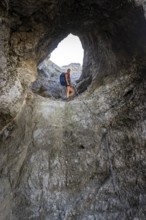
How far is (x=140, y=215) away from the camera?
4.59 meters

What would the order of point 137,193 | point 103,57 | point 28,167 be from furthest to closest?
point 103,57, point 28,167, point 137,193

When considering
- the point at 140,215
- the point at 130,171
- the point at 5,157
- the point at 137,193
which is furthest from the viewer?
the point at 5,157

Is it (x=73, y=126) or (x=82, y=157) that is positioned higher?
(x=73, y=126)

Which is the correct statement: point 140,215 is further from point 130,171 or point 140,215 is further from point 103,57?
point 103,57

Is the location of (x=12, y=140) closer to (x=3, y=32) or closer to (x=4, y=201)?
(x=4, y=201)

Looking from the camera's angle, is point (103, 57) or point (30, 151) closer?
point (30, 151)

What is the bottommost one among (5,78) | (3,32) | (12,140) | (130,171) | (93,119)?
(130,171)

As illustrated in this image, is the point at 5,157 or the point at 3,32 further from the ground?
the point at 3,32

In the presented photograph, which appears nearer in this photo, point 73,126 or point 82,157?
point 82,157

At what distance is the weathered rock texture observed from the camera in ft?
16.9

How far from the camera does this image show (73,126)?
6367 millimetres

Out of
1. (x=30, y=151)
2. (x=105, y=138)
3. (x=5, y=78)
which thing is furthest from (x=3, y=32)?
(x=105, y=138)

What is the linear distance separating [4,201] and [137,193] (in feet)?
10.5

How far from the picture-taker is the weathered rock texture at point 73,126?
516cm
